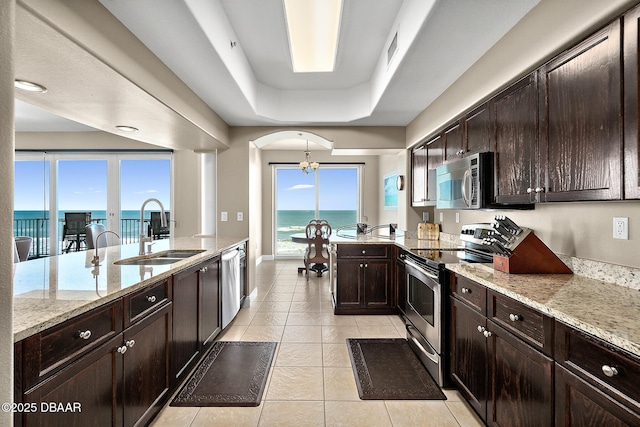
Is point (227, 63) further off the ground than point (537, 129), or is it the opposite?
point (227, 63)

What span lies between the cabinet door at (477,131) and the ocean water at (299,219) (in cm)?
510

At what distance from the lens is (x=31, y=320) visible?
3.50 feet

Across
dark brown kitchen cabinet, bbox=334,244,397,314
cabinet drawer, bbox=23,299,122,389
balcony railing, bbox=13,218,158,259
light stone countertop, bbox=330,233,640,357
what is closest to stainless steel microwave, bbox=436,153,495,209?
light stone countertop, bbox=330,233,640,357

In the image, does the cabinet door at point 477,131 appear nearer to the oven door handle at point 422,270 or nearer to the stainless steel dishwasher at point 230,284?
the oven door handle at point 422,270

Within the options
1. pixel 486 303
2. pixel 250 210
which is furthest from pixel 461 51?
pixel 250 210

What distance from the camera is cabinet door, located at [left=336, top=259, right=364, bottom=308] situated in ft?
12.3

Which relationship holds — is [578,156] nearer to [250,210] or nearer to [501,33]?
[501,33]

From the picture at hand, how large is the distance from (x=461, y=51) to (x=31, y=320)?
2.78 meters

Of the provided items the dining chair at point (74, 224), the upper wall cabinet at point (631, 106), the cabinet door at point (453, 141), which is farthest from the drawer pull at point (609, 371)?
the dining chair at point (74, 224)

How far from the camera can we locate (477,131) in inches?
98.7

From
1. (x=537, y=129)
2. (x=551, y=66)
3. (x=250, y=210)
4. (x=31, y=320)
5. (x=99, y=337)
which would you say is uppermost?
(x=551, y=66)

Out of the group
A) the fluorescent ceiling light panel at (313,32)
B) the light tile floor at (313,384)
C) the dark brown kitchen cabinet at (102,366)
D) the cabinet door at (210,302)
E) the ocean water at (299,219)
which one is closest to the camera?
the dark brown kitchen cabinet at (102,366)

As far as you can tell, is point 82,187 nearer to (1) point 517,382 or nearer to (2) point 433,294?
(2) point 433,294

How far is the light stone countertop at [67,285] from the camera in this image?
3.66 feet
